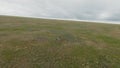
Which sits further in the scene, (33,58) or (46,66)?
(33,58)

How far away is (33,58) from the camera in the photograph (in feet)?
70.0

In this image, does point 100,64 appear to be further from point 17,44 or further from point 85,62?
point 17,44

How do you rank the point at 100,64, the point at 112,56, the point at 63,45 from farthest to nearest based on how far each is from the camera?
1. the point at 63,45
2. the point at 112,56
3. the point at 100,64

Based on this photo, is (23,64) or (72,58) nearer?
(23,64)

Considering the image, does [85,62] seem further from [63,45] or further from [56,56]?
[63,45]

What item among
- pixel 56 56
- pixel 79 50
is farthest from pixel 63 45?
pixel 56 56

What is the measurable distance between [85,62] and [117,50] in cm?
816

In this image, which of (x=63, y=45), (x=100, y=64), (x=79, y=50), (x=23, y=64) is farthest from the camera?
(x=63, y=45)

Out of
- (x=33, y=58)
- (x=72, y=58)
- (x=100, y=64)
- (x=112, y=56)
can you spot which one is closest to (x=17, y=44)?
(x=33, y=58)

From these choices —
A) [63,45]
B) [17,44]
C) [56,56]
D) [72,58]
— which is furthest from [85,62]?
[17,44]

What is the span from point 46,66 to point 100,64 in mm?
7204

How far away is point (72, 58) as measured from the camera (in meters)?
22.0

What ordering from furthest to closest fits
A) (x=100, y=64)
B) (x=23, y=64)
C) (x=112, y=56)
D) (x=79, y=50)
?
(x=79, y=50) < (x=112, y=56) < (x=100, y=64) < (x=23, y=64)

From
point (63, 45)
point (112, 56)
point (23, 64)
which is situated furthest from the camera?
point (63, 45)
